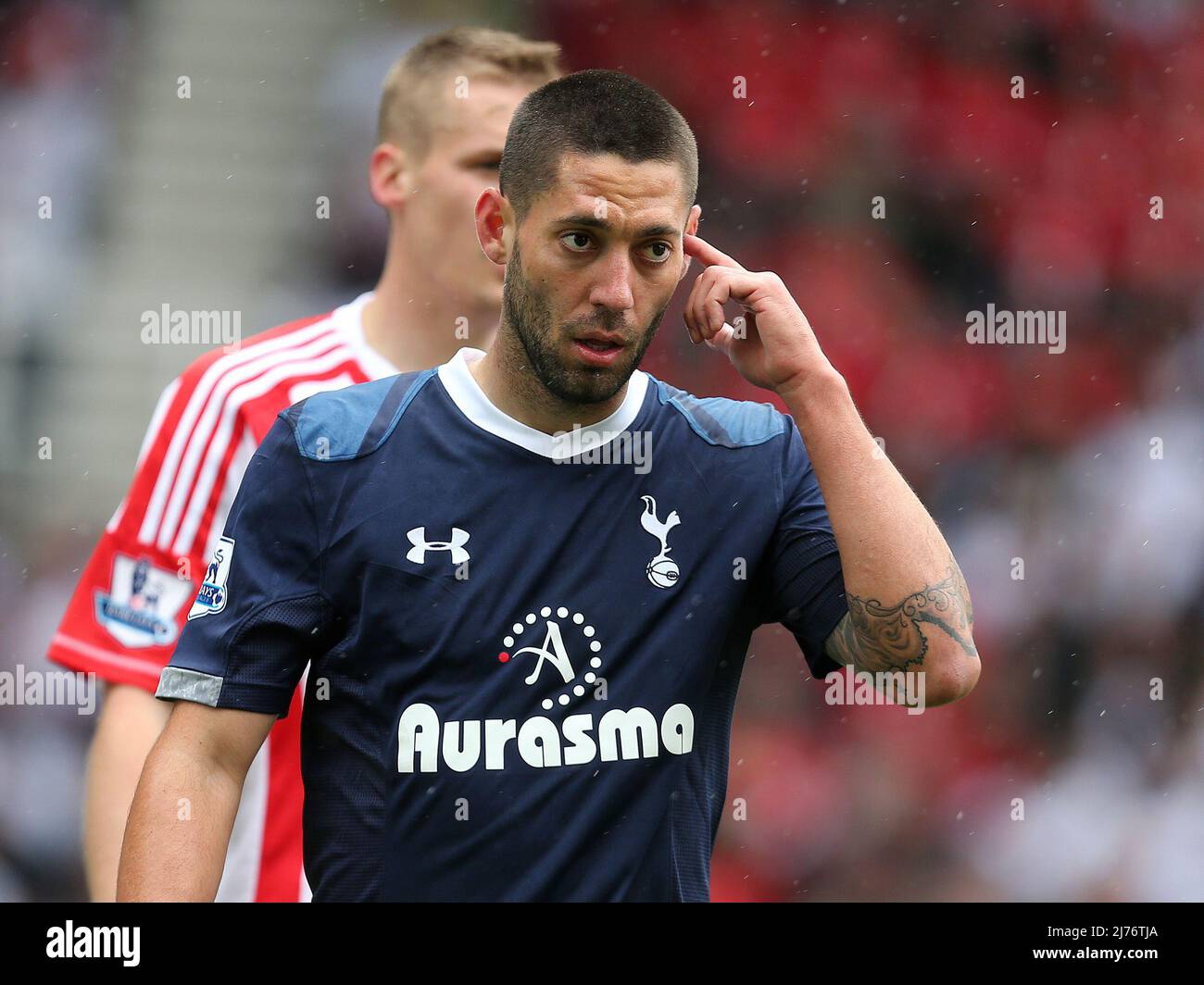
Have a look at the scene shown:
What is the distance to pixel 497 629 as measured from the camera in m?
2.33

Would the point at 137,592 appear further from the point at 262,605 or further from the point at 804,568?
the point at 804,568

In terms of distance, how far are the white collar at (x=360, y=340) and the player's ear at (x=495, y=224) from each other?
112cm

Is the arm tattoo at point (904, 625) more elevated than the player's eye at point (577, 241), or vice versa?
the player's eye at point (577, 241)

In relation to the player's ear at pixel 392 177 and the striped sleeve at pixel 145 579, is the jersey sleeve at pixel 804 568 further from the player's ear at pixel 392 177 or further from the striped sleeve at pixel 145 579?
the player's ear at pixel 392 177

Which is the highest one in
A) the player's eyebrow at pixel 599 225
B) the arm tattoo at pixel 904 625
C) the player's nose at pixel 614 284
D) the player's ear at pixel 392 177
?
the player's ear at pixel 392 177

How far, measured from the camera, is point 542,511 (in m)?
2.40

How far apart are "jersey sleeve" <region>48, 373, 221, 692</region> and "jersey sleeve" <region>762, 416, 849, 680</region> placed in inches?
59.8

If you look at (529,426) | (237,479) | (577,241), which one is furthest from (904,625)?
(237,479)

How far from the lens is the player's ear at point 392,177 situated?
3955mm

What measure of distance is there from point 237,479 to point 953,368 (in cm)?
490

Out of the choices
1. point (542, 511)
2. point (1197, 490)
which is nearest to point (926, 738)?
point (1197, 490)

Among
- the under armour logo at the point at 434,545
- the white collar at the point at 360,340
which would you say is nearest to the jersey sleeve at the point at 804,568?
the under armour logo at the point at 434,545
